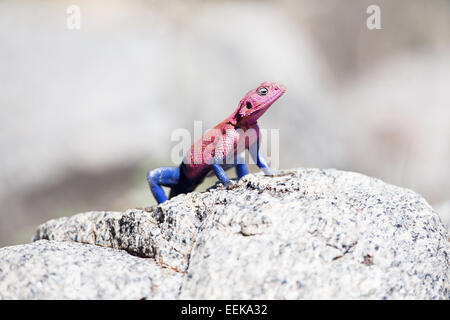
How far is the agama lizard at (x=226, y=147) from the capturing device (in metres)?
3.88

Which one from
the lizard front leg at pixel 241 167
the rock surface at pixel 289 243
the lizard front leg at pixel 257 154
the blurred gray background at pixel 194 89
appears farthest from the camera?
the blurred gray background at pixel 194 89

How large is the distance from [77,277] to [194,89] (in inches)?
281

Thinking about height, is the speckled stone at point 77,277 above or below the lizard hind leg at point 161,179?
below

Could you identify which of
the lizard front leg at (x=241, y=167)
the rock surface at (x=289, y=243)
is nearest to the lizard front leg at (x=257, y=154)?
the lizard front leg at (x=241, y=167)

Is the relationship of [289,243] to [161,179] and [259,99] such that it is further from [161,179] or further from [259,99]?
[161,179]

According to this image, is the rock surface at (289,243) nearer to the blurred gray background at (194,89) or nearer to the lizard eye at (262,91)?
the lizard eye at (262,91)

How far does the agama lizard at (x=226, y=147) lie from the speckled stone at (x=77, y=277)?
44.6 inches

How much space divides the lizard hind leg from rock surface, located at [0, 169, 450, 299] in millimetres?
713

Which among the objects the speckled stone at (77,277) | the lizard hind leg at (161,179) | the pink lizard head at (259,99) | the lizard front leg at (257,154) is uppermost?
the pink lizard head at (259,99)

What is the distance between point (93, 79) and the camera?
28.1 feet

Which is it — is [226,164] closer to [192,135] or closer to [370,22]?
[192,135]

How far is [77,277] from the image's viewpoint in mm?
2729

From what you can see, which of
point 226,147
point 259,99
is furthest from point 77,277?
point 259,99
